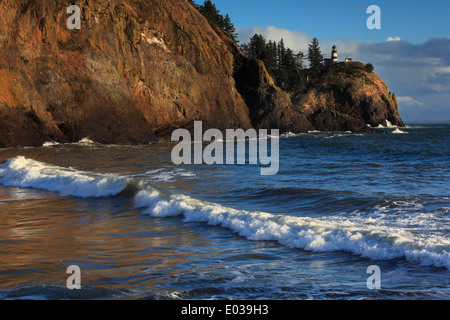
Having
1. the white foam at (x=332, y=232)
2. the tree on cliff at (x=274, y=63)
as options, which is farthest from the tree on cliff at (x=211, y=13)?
the white foam at (x=332, y=232)

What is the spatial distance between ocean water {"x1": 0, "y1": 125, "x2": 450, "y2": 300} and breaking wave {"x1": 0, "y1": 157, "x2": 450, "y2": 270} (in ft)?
0.07

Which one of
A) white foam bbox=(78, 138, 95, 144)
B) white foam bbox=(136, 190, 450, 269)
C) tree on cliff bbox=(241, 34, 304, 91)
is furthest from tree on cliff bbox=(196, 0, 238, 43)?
white foam bbox=(136, 190, 450, 269)

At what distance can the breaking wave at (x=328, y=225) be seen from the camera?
5.96 metres

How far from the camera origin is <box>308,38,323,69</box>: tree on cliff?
8138 centimetres

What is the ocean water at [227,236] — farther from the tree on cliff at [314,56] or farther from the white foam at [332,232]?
Result: the tree on cliff at [314,56]

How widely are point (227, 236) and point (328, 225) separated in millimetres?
1653

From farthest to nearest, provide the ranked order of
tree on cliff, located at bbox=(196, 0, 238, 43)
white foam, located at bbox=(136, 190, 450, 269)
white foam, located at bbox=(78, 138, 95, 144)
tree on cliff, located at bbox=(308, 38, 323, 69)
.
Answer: tree on cliff, located at bbox=(308, 38, 323, 69), tree on cliff, located at bbox=(196, 0, 238, 43), white foam, located at bbox=(78, 138, 95, 144), white foam, located at bbox=(136, 190, 450, 269)

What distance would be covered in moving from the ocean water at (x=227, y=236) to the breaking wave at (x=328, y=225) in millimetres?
23

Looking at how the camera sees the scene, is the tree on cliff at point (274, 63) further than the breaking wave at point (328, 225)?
Yes

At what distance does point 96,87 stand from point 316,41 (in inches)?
2444

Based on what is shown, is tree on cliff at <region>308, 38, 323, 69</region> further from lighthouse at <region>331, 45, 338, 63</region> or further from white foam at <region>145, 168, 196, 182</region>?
white foam at <region>145, 168, 196, 182</region>

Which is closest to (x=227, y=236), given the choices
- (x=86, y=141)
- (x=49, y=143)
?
(x=49, y=143)

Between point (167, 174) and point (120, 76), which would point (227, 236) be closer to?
point (167, 174)
